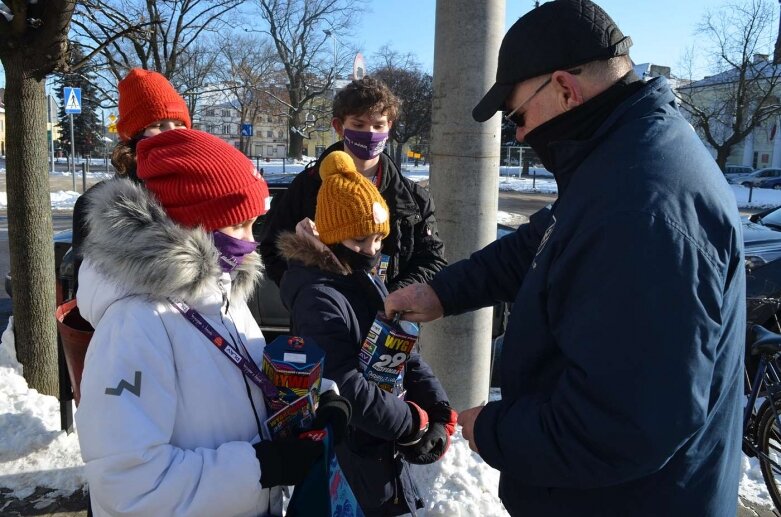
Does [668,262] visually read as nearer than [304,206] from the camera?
Yes

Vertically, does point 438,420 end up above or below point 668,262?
below

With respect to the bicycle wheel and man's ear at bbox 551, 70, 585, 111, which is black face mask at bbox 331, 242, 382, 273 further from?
the bicycle wheel

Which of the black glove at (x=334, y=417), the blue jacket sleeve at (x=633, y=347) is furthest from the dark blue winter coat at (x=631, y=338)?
the black glove at (x=334, y=417)

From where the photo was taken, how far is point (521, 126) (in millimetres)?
1806

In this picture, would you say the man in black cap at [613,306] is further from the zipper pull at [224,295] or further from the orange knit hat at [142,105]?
the orange knit hat at [142,105]

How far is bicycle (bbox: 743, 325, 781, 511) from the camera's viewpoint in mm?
3572

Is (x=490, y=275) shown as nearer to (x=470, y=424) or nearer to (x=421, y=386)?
(x=421, y=386)

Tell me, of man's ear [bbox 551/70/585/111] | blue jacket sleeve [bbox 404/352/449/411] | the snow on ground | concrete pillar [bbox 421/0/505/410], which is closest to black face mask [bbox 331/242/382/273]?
blue jacket sleeve [bbox 404/352/449/411]

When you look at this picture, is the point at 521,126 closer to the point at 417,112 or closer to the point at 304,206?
the point at 304,206

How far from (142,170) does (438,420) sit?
55.8 inches

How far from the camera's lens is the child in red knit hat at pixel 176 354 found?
4.61ft

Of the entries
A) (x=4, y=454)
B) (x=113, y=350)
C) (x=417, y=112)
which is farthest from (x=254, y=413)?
(x=417, y=112)

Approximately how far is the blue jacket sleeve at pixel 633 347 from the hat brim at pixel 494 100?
0.54 metres

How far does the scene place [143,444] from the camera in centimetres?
139
